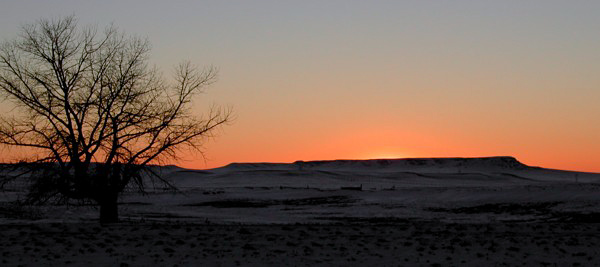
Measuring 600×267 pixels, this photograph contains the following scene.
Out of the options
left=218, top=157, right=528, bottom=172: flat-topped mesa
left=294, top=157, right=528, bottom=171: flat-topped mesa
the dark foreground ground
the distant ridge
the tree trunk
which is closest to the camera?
the dark foreground ground

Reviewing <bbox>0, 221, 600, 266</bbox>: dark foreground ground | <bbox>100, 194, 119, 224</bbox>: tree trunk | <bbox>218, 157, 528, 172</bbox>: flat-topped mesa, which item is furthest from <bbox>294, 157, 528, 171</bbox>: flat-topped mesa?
<bbox>0, 221, 600, 266</bbox>: dark foreground ground

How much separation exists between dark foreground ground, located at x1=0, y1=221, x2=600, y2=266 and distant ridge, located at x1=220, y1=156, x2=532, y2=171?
14152 cm

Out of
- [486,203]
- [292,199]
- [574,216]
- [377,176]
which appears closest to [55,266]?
[574,216]

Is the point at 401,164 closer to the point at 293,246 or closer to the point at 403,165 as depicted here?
the point at 403,165

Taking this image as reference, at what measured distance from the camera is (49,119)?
2638 centimetres

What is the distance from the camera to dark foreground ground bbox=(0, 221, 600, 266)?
1719 centimetres

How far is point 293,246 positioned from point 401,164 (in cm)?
16104

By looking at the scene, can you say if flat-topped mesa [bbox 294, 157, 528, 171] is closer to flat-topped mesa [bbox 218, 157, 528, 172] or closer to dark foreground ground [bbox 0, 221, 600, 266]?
flat-topped mesa [bbox 218, 157, 528, 172]

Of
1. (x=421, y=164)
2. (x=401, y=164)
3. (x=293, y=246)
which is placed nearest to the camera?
(x=293, y=246)

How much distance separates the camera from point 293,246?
65.1 ft

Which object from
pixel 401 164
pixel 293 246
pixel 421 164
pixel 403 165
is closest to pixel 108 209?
pixel 293 246

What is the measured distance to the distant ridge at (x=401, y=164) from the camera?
552ft

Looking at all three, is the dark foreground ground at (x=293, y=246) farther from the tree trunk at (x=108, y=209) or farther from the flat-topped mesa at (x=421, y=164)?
the flat-topped mesa at (x=421, y=164)

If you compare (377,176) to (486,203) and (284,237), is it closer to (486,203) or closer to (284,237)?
(486,203)
